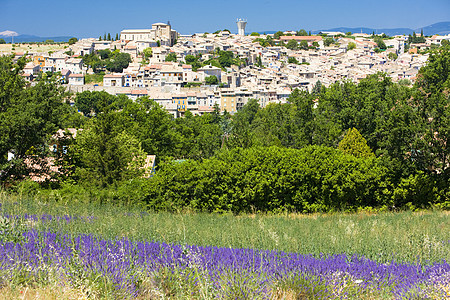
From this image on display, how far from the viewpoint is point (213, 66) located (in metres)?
127

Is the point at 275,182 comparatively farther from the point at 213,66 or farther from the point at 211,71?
the point at 213,66

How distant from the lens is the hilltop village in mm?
106125

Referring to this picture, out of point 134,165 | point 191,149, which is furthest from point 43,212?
point 191,149

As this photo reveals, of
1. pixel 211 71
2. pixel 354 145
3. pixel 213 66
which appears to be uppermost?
pixel 213 66

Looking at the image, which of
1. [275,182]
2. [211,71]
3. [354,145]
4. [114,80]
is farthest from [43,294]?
[211,71]

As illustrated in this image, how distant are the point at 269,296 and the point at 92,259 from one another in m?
1.45

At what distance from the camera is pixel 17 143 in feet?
45.8

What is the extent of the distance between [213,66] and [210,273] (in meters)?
126

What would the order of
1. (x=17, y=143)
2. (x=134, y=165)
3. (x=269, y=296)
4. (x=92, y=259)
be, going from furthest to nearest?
(x=134, y=165) → (x=17, y=143) → (x=92, y=259) → (x=269, y=296)

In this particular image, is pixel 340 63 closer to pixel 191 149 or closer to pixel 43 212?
pixel 191 149

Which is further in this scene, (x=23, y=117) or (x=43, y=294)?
(x=23, y=117)

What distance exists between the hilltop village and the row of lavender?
250ft

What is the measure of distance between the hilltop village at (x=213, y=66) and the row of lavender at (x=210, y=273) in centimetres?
7610

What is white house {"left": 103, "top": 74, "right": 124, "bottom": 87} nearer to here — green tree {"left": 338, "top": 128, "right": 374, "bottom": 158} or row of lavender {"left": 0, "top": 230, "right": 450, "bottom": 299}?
green tree {"left": 338, "top": 128, "right": 374, "bottom": 158}
